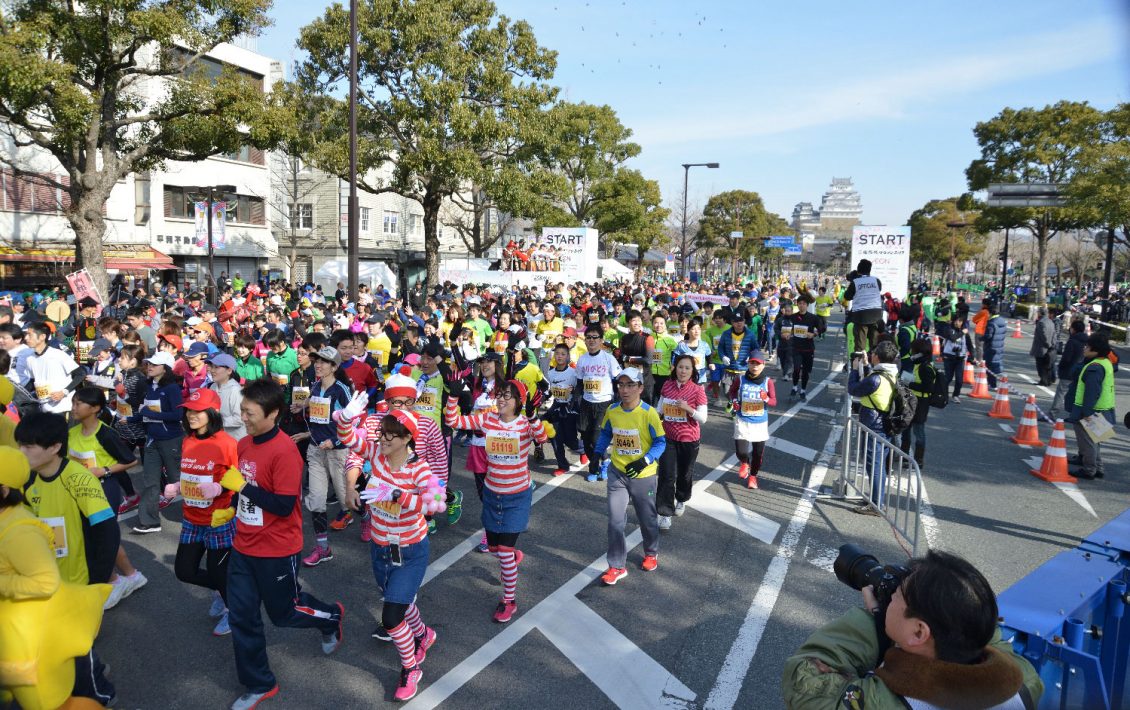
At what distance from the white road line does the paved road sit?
12mm

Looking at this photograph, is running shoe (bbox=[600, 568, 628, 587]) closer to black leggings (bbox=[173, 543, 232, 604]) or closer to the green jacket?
black leggings (bbox=[173, 543, 232, 604])

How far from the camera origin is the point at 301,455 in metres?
5.10

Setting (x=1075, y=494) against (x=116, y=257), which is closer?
(x=1075, y=494)

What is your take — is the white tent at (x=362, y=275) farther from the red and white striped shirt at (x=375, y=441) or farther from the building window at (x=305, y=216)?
the red and white striped shirt at (x=375, y=441)

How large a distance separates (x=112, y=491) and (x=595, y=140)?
3849cm

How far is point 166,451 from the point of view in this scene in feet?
21.7

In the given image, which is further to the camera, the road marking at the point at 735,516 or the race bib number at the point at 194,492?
the road marking at the point at 735,516

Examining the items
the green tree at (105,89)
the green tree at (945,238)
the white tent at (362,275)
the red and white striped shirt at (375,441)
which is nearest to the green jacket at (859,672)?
the red and white striped shirt at (375,441)

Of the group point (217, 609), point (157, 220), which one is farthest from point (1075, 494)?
point (157, 220)

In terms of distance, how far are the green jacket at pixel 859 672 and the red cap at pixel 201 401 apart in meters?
3.92

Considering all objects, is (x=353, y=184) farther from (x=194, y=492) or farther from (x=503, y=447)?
(x=194, y=492)

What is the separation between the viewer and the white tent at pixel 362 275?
2803cm

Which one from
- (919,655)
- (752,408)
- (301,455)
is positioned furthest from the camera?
(752,408)

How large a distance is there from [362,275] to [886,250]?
19.0 m
